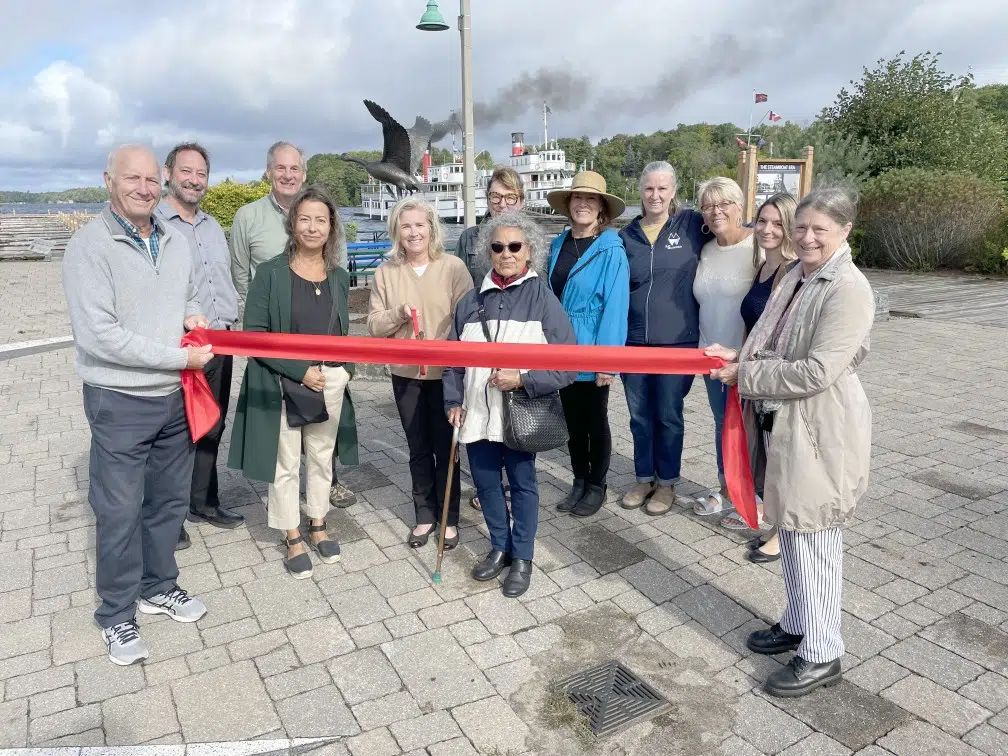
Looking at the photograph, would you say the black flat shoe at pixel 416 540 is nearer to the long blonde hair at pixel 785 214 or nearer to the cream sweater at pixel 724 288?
the cream sweater at pixel 724 288

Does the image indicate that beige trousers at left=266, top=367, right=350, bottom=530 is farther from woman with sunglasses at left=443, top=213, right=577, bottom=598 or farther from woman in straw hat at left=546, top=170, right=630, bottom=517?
woman in straw hat at left=546, top=170, right=630, bottom=517

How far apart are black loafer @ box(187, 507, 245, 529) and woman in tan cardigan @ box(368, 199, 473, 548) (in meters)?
1.34

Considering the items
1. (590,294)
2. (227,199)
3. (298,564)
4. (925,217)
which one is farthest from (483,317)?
(227,199)

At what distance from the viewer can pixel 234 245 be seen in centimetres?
459

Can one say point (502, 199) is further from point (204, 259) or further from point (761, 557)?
point (761, 557)

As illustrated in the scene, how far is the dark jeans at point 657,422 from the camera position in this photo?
4598 mm

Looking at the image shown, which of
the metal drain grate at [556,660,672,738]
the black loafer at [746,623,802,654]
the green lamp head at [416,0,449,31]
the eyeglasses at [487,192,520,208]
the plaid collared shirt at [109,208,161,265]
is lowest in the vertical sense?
the metal drain grate at [556,660,672,738]

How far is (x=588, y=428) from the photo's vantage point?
4.79 m

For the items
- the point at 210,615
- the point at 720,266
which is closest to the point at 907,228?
the point at 720,266

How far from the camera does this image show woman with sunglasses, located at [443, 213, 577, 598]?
3.62 metres

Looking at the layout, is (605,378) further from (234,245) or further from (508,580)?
(234,245)

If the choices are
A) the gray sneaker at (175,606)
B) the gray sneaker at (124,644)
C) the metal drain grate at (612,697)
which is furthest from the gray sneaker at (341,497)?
the metal drain grate at (612,697)

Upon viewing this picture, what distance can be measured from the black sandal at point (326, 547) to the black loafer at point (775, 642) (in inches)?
89.6

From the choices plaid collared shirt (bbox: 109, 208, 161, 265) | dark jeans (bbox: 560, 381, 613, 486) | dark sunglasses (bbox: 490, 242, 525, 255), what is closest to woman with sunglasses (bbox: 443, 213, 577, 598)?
dark sunglasses (bbox: 490, 242, 525, 255)
